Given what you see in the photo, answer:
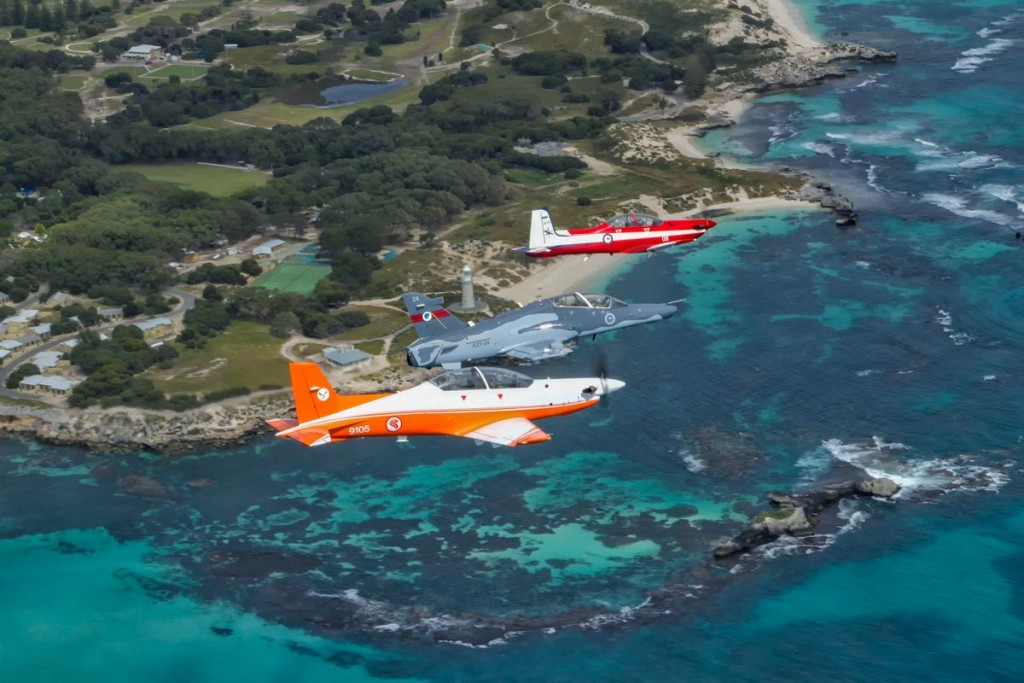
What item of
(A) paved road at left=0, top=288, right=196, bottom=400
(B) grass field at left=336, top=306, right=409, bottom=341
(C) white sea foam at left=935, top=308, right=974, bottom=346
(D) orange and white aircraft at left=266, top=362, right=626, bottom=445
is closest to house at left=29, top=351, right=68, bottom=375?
(A) paved road at left=0, top=288, right=196, bottom=400

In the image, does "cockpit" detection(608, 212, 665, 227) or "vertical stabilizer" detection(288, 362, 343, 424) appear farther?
"cockpit" detection(608, 212, 665, 227)

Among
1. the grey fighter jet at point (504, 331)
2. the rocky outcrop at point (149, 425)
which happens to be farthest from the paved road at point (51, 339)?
the grey fighter jet at point (504, 331)

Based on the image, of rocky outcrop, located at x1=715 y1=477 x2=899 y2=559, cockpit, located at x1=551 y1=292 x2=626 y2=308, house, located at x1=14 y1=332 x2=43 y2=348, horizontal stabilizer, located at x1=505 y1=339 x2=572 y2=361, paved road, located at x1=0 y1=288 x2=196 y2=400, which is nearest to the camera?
horizontal stabilizer, located at x1=505 y1=339 x2=572 y2=361

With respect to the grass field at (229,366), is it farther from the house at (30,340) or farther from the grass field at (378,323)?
the house at (30,340)

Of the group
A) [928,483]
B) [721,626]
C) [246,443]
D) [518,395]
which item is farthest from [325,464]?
[928,483]

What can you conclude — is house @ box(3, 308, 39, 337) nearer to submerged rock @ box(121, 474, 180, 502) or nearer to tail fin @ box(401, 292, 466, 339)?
submerged rock @ box(121, 474, 180, 502)

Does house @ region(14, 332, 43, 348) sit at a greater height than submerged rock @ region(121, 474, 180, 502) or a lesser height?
greater
